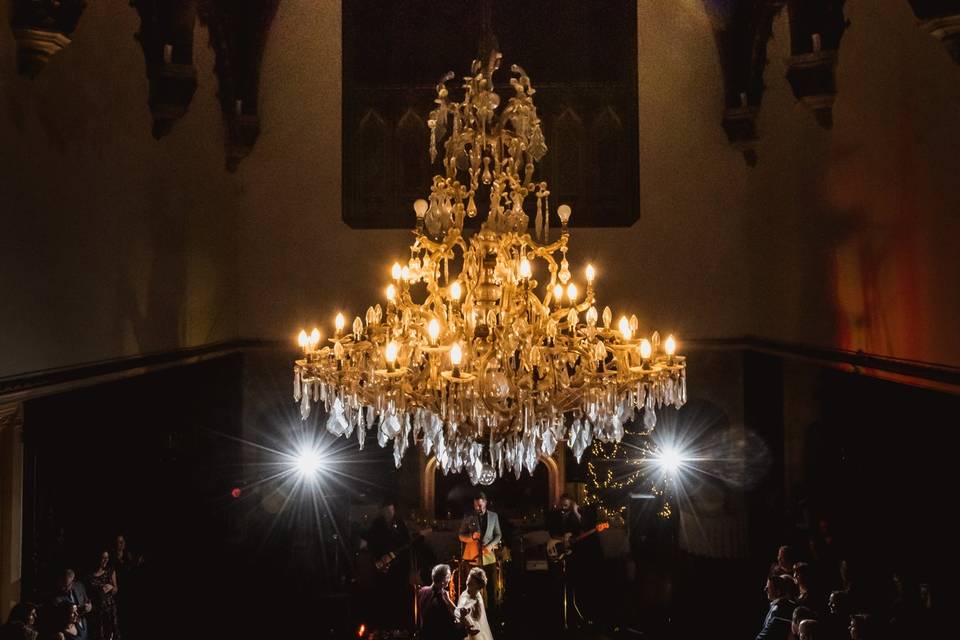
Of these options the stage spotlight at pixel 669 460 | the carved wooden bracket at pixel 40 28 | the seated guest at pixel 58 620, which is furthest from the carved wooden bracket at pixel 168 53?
the stage spotlight at pixel 669 460

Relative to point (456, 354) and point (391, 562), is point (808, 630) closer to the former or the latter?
point (456, 354)

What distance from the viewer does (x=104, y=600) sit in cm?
564

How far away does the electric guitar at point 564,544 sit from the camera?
8344mm

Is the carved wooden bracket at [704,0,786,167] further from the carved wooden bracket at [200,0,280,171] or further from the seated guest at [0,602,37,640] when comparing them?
the seated guest at [0,602,37,640]

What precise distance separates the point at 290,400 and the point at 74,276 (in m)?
3.63

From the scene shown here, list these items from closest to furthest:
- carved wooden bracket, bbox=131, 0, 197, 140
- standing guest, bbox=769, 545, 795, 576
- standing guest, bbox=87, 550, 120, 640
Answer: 1. standing guest, bbox=87, 550, 120, 640
2. carved wooden bracket, bbox=131, 0, 197, 140
3. standing guest, bbox=769, 545, 795, 576

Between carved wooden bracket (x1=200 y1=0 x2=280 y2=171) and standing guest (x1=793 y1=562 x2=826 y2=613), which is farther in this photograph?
carved wooden bracket (x1=200 y1=0 x2=280 y2=171)

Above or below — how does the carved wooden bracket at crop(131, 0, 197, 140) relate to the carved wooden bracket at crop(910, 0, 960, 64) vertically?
above

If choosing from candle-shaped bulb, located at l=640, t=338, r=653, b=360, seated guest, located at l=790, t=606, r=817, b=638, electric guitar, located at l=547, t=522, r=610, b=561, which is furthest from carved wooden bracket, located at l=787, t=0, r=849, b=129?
electric guitar, located at l=547, t=522, r=610, b=561

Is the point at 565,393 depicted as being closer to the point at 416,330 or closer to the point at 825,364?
the point at 416,330

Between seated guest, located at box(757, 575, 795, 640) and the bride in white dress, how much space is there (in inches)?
86.7

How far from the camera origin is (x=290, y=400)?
29.6 feet

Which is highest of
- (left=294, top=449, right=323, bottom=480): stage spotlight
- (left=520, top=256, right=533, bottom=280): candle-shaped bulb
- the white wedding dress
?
(left=520, top=256, right=533, bottom=280): candle-shaped bulb

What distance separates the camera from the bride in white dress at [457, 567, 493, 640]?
6.57 metres
